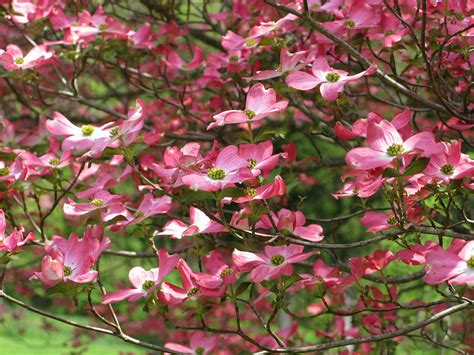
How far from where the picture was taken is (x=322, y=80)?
1.38 m

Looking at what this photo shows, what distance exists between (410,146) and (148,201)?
55cm

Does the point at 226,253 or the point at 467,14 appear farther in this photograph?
the point at 226,253

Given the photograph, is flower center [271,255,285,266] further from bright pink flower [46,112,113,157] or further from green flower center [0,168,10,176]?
green flower center [0,168,10,176]

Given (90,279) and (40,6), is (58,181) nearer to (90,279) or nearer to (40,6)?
(90,279)

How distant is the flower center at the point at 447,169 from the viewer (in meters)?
1.17

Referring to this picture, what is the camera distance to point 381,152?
114 centimetres

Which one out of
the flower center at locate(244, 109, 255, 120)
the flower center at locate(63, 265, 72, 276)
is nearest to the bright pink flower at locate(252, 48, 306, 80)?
the flower center at locate(244, 109, 255, 120)

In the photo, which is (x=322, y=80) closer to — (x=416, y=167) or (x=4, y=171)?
(x=416, y=167)

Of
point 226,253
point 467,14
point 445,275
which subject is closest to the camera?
point 445,275

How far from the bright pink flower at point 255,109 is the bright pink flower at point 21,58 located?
2.19 feet

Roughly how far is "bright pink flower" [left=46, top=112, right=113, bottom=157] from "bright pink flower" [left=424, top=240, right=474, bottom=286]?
0.58 metres

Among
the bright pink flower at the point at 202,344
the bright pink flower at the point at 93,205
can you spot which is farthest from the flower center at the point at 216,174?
the bright pink flower at the point at 202,344

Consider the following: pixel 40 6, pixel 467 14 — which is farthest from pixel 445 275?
pixel 40 6

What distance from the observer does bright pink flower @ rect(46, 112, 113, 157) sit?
132 centimetres
